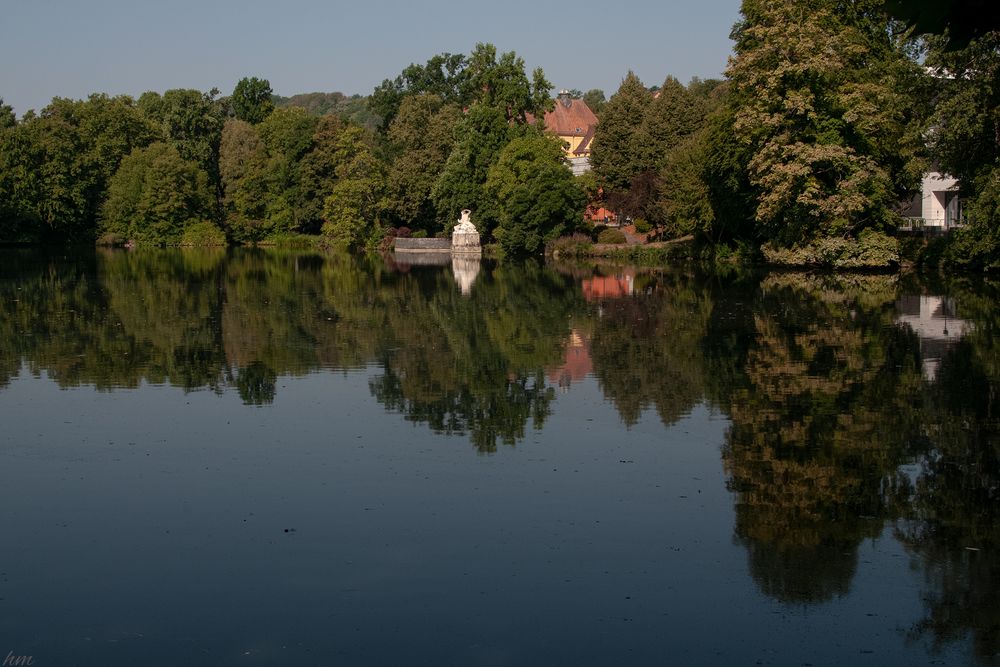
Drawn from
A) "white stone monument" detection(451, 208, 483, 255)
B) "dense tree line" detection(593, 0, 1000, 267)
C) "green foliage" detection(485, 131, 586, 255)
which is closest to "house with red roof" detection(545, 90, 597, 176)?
"white stone monument" detection(451, 208, 483, 255)

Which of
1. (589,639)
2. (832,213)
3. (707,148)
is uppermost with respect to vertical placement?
(707,148)

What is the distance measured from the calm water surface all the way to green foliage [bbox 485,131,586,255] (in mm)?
36683

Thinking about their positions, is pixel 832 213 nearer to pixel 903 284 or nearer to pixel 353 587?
pixel 903 284

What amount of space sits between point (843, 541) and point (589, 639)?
2879mm

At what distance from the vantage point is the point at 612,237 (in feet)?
196

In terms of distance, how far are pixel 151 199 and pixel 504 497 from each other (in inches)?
2918

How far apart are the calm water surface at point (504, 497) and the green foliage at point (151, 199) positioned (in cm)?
6001

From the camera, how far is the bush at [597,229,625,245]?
59.7 meters

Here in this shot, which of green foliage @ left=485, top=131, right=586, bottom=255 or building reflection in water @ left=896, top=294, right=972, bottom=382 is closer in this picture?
building reflection in water @ left=896, top=294, right=972, bottom=382

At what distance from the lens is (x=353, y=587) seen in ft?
25.8

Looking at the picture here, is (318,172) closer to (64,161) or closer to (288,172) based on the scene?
(288,172)

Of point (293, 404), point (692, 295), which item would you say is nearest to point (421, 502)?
point (293, 404)

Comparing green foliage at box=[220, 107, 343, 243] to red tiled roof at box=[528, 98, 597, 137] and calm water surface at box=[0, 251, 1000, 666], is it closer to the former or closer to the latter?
red tiled roof at box=[528, 98, 597, 137]

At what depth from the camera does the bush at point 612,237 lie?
59.7 m
